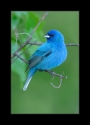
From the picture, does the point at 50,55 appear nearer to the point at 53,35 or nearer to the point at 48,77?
the point at 53,35

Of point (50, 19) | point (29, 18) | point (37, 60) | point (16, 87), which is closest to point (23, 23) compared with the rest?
point (29, 18)

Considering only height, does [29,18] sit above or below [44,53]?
above

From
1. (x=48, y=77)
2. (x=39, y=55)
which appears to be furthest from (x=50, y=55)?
(x=48, y=77)

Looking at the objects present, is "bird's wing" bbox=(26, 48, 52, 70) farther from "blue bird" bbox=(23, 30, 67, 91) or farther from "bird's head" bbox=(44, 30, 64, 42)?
"bird's head" bbox=(44, 30, 64, 42)

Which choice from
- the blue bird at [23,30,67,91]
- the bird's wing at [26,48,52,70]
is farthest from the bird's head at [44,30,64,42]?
the bird's wing at [26,48,52,70]

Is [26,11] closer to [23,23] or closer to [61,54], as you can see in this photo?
[23,23]
